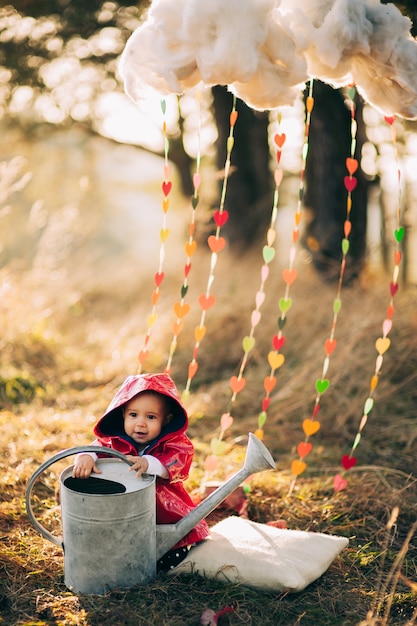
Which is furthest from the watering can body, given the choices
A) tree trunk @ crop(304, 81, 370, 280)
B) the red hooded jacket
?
tree trunk @ crop(304, 81, 370, 280)

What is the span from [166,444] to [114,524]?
410mm

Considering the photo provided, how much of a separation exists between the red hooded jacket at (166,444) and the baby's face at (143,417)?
32 millimetres

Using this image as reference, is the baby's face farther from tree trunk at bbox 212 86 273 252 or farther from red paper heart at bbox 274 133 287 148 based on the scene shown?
tree trunk at bbox 212 86 273 252

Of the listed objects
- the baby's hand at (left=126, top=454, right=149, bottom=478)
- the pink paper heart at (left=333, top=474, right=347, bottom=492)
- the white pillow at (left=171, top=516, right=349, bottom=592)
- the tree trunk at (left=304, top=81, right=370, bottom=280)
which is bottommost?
the pink paper heart at (left=333, top=474, right=347, bottom=492)

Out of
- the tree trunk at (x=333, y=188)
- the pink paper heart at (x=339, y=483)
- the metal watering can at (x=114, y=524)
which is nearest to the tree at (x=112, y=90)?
the tree trunk at (x=333, y=188)

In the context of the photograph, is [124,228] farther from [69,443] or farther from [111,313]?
[69,443]

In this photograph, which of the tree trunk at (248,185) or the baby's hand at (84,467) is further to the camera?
the tree trunk at (248,185)

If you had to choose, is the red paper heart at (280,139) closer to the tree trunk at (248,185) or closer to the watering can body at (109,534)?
the watering can body at (109,534)

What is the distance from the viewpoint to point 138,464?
231 centimetres

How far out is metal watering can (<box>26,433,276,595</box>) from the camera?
2184mm

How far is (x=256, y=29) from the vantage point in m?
2.40

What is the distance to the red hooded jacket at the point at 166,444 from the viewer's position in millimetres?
2496

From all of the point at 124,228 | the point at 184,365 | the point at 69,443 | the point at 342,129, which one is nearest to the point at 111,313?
the point at 184,365

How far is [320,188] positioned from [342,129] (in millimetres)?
599
